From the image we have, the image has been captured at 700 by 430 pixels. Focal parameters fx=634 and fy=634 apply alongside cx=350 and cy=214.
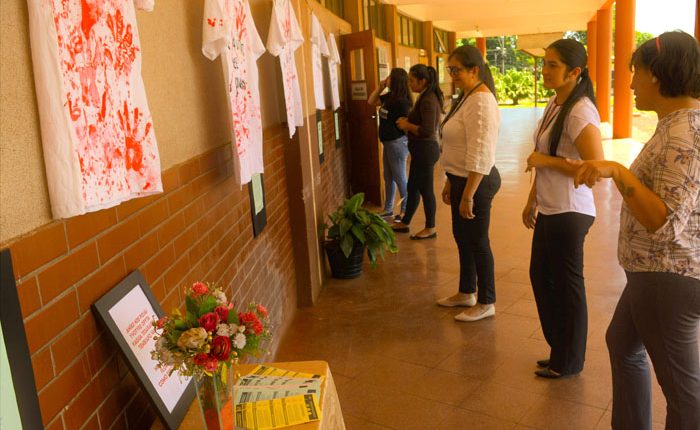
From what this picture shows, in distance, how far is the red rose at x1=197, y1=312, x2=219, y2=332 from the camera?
144 cm

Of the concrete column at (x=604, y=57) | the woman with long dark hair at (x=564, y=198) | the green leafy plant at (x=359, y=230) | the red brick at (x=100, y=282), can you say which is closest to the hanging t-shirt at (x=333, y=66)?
the green leafy plant at (x=359, y=230)

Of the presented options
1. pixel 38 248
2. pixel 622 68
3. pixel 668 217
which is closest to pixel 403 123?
pixel 668 217

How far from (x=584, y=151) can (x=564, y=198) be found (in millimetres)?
228

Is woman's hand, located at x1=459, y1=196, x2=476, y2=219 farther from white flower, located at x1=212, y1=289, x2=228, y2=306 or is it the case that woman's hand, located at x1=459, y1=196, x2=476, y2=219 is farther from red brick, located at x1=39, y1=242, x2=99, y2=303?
red brick, located at x1=39, y1=242, x2=99, y2=303

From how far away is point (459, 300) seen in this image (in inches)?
161

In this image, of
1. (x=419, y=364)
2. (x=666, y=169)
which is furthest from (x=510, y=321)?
(x=666, y=169)

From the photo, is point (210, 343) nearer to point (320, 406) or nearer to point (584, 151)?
point (320, 406)

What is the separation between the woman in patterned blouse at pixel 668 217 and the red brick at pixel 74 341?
55.6 inches

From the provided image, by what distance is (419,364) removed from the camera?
3.34 meters

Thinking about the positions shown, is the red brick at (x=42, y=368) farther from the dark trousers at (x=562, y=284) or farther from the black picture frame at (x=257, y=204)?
the dark trousers at (x=562, y=284)

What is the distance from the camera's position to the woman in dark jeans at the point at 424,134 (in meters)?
5.39

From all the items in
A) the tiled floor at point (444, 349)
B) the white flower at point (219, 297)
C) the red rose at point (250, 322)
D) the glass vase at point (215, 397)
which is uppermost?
the white flower at point (219, 297)

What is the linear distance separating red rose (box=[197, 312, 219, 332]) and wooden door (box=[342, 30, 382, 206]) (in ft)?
19.9

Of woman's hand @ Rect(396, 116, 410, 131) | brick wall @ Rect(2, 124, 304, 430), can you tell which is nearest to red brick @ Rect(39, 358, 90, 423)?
brick wall @ Rect(2, 124, 304, 430)
